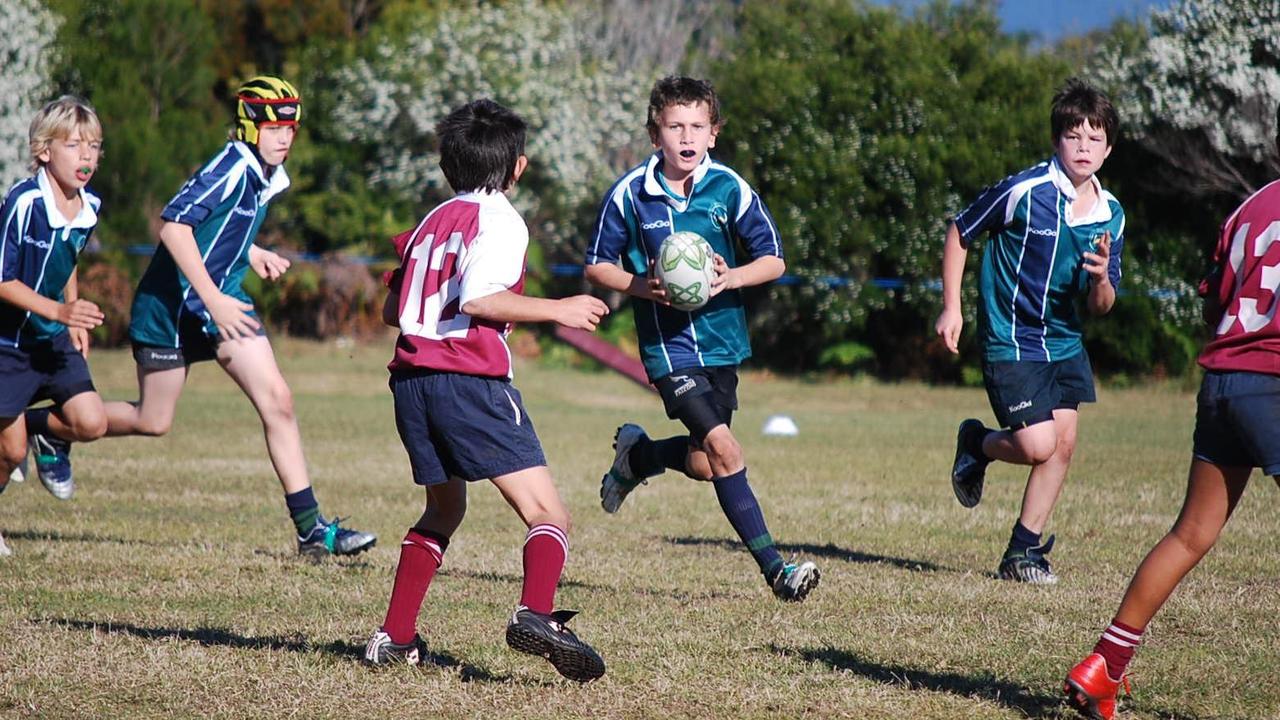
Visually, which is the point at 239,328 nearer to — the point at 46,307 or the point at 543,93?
the point at 46,307

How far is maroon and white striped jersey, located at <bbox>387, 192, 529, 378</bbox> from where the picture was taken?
442 centimetres

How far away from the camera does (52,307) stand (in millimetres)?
6375

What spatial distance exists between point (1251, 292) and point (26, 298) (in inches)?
202

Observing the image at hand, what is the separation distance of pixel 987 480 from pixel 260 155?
20.5 feet

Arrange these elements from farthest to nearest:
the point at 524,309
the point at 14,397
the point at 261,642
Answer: the point at 14,397 → the point at 261,642 → the point at 524,309

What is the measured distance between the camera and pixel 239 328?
5.80 metres

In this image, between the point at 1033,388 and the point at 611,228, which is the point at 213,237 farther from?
the point at 1033,388

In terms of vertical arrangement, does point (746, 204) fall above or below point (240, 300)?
above

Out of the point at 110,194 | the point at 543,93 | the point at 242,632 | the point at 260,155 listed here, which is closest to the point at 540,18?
the point at 543,93

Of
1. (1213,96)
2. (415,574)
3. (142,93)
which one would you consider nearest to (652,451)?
Result: (415,574)


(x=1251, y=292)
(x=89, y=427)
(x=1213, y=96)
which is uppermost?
(x=1213, y=96)

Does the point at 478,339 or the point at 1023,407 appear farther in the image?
the point at 1023,407

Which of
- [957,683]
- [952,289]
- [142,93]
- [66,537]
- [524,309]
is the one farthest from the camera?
[142,93]

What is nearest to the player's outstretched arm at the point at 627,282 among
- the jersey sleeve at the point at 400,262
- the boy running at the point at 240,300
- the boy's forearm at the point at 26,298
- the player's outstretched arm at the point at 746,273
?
the player's outstretched arm at the point at 746,273
